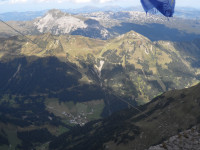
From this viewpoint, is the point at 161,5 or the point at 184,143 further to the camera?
the point at 184,143

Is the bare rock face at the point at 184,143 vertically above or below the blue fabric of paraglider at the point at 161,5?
below

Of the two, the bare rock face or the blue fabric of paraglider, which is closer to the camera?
the blue fabric of paraglider

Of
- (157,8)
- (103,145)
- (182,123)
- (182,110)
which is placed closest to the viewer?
(157,8)

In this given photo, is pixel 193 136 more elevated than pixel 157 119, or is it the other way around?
pixel 193 136

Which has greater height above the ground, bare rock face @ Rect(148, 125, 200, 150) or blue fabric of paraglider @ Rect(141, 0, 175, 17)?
blue fabric of paraglider @ Rect(141, 0, 175, 17)

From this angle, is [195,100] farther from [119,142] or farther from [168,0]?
[168,0]

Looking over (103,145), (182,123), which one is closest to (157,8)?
(182,123)

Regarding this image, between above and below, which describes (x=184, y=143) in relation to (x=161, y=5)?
below

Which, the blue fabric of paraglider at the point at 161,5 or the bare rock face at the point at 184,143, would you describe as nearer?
the blue fabric of paraglider at the point at 161,5
